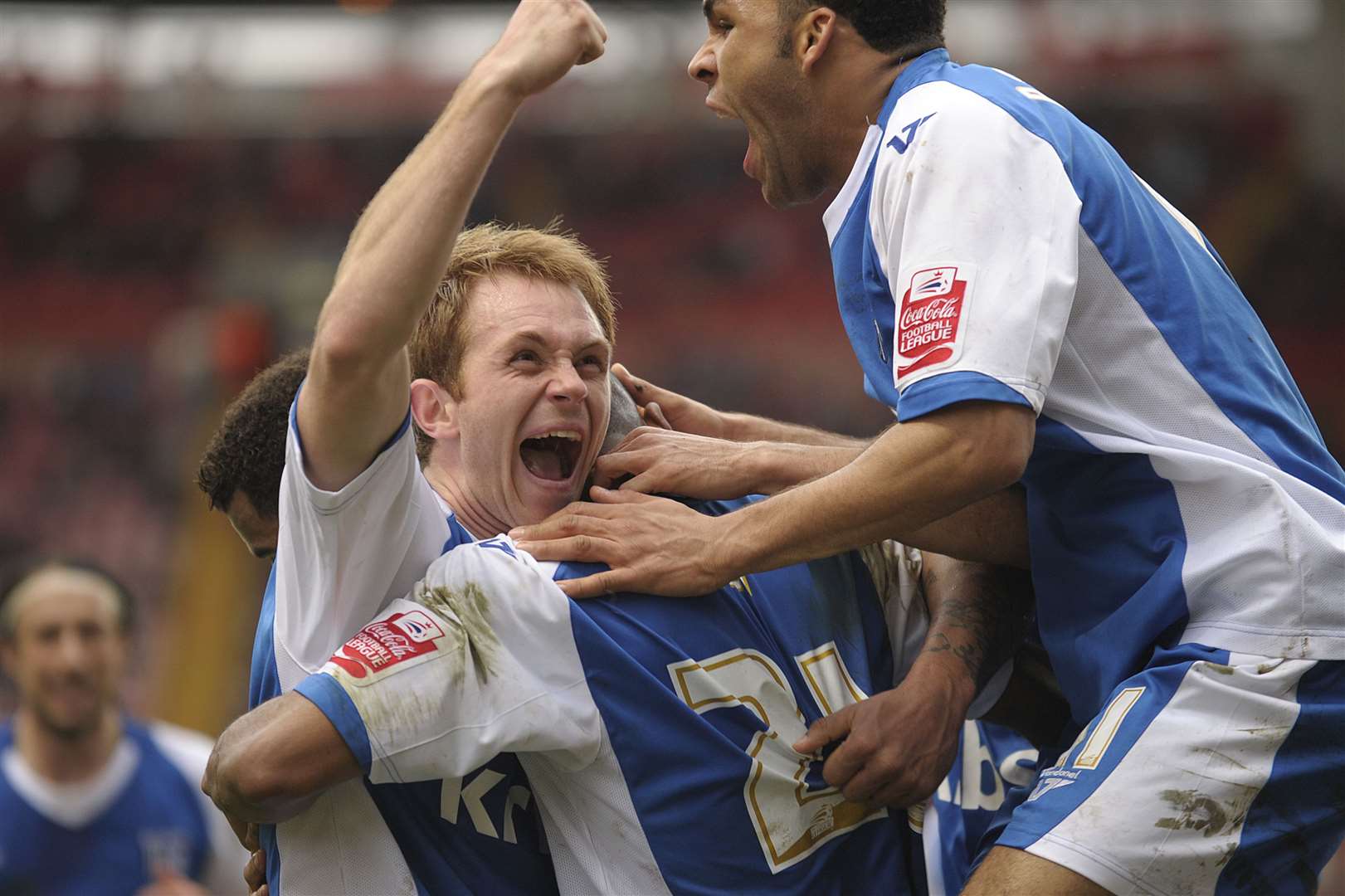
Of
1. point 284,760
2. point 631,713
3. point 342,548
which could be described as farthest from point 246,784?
point 631,713

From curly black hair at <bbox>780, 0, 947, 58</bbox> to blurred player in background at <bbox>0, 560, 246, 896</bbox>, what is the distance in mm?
4432

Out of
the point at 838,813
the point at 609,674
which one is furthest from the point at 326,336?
the point at 838,813

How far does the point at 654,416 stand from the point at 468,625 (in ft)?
4.02

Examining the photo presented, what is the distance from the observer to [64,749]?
6246 mm

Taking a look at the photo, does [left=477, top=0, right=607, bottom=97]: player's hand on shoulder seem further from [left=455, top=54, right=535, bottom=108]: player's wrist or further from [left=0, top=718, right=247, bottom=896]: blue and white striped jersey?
[left=0, top=718, right=247, bottom=896]: blue and white striped jersey

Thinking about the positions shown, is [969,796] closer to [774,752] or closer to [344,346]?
[774,752]

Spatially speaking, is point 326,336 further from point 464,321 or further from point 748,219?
point 748,219

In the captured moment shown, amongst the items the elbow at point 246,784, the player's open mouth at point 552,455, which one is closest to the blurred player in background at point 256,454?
the player's open mouth at point 552,455

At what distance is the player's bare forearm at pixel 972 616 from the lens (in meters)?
3.39

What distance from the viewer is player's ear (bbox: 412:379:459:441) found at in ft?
11.6

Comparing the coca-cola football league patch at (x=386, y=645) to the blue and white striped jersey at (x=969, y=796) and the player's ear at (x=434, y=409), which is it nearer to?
the player's ear at (x=434, y=409)

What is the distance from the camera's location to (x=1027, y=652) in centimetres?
373

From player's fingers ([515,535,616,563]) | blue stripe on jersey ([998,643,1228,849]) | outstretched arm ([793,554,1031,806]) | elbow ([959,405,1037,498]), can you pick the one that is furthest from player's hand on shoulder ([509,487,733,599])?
blue stripe on jersey ([998,643,1228,849])

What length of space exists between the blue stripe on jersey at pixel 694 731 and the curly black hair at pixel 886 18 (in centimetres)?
129
